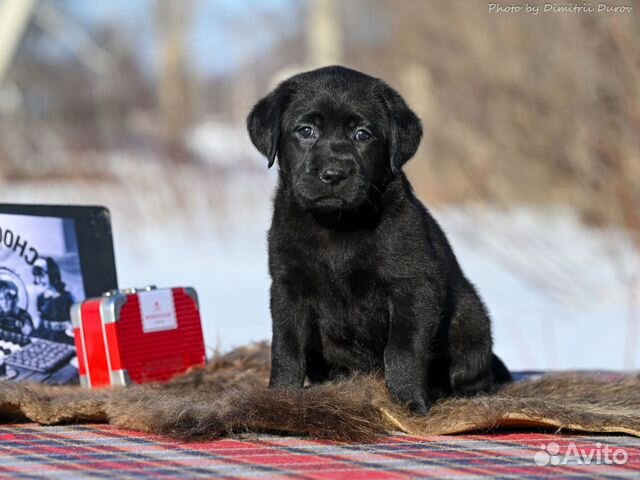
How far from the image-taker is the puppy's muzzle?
10.6 feet

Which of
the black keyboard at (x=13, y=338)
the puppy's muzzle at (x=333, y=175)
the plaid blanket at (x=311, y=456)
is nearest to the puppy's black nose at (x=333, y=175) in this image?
the puppy's muzzle at (x=333, y=175)

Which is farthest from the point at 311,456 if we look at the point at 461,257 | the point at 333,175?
the point at 461,257

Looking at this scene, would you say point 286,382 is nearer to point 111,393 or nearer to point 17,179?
point 111,393

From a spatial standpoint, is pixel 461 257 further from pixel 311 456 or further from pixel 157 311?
pixel 311 456

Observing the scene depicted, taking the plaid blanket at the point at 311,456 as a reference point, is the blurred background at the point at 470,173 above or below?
above

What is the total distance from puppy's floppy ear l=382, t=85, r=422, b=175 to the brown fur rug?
75 cm

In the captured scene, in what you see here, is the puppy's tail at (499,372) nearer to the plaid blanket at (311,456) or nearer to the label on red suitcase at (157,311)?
the plaid blanket at (311,456)

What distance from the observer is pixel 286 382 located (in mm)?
3277

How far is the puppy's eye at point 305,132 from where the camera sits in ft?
11.4

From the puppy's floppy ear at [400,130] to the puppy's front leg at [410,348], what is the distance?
1.57 feet

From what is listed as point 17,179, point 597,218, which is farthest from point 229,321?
point 17,179

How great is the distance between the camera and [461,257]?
12.2m

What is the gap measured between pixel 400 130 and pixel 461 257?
8.85 metres

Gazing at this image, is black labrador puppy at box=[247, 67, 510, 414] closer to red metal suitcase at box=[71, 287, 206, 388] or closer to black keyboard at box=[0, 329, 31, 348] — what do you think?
red metal suitcase at box=[71, 287, 206, 388]
